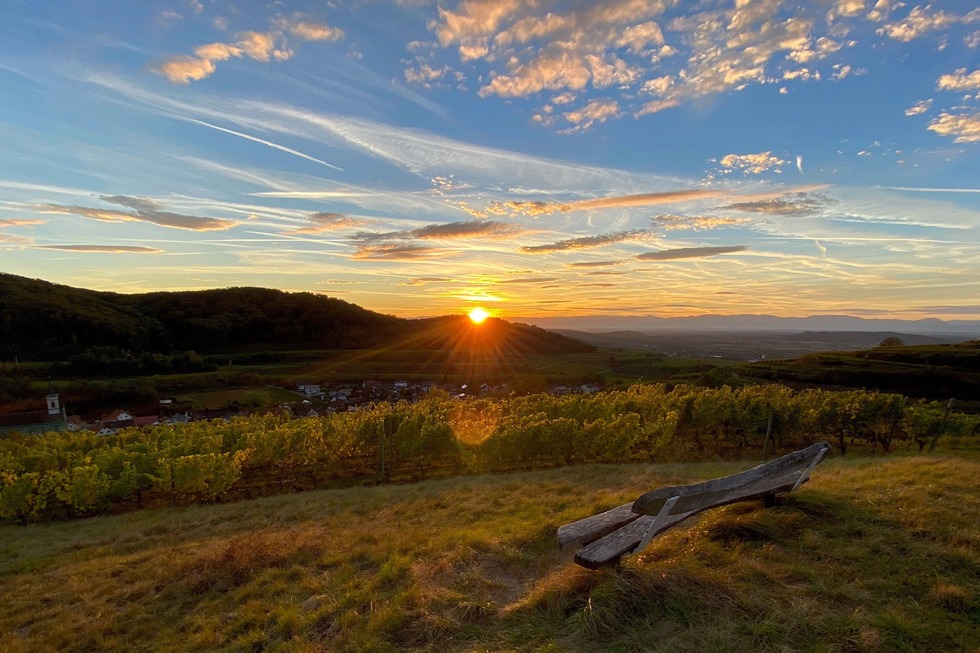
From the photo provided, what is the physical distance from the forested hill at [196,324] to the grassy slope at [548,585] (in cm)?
10661

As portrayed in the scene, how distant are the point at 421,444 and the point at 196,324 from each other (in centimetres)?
11354

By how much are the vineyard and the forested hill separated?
90379 mm

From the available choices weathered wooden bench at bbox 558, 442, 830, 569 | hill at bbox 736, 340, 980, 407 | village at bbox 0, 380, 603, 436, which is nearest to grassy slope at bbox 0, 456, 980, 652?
weathered wooden bench at bbox 558, 442, 830, 569

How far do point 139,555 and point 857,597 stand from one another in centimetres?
1203

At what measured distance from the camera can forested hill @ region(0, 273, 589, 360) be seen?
90.4m

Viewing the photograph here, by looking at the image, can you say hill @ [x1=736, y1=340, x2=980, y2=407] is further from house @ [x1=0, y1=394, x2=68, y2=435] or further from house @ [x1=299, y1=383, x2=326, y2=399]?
house @ [x1=0, y1=394, x2=68, y2=435]

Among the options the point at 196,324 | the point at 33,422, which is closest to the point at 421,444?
the point at 33,422

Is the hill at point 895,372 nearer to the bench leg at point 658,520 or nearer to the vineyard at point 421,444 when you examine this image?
the vineyard at point 421,444

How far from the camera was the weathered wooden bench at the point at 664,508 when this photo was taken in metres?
4.73

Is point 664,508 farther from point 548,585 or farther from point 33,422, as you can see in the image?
point 33,422

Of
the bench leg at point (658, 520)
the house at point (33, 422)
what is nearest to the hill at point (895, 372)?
the bench leg at point (658, 520)

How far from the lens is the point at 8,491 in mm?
15953

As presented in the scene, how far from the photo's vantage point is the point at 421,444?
68.8 feet

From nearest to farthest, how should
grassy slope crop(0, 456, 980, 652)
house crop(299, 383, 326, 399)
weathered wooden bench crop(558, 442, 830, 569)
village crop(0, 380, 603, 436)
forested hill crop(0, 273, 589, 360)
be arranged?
1. grassy slope crop(0, 456, 980, 652)
2. weathered wooden bench crop(558, 442, 830, 569)
3. village crop(0, 380, 603, 436)
4. house crop(299, 383, 326, 399)
5. forested hill crop(0, 273, 589, 360)
